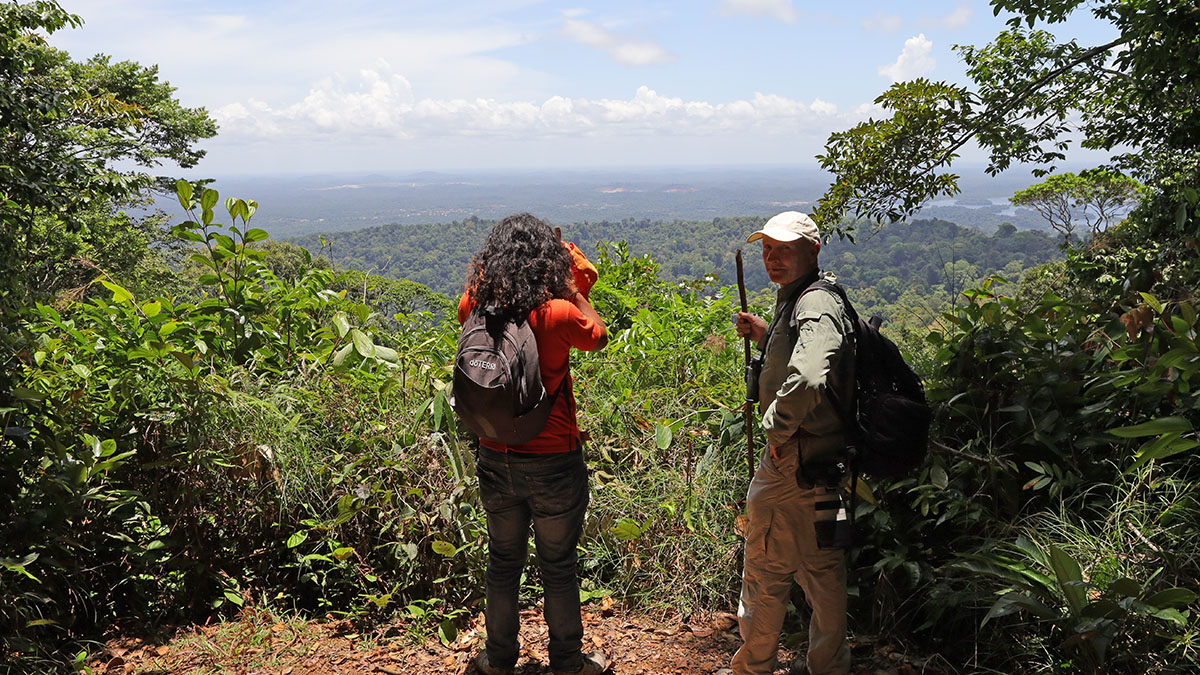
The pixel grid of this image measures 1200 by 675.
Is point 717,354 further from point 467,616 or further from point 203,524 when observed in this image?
point 203,524

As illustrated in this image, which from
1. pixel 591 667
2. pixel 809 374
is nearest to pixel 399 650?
pixel 591 667

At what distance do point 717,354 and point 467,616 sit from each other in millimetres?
2058

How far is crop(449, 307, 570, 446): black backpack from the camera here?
7.77 ft

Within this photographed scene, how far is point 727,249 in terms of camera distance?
38.5 metres

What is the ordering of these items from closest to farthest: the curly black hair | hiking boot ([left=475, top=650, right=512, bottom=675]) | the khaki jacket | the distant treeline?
the khaki jacket
the curly black hair
hiking boot ([left=475, top=650, right=512, bottom=675])
the distant treeline

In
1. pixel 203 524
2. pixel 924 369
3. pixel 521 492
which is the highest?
pixel 924 369

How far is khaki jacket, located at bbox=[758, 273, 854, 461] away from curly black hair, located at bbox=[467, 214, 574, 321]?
2.49 feet

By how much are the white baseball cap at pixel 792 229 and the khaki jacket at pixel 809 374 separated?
0.16m

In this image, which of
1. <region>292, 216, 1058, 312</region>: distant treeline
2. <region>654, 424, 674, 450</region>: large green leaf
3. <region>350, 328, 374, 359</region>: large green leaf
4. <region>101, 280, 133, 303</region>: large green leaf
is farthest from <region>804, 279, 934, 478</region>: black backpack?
<region>292, 216, 1058, 312</region>: distant treeline

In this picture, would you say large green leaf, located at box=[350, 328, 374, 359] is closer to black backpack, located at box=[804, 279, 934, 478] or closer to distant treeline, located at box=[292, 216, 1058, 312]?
black backpack, located at box=[804, 279, 934, 478]

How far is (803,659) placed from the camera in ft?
9.26

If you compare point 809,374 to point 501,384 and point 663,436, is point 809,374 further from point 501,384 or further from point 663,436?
point 663,436

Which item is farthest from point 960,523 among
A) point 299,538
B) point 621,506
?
point 299,538

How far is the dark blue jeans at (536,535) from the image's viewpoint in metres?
2.54
